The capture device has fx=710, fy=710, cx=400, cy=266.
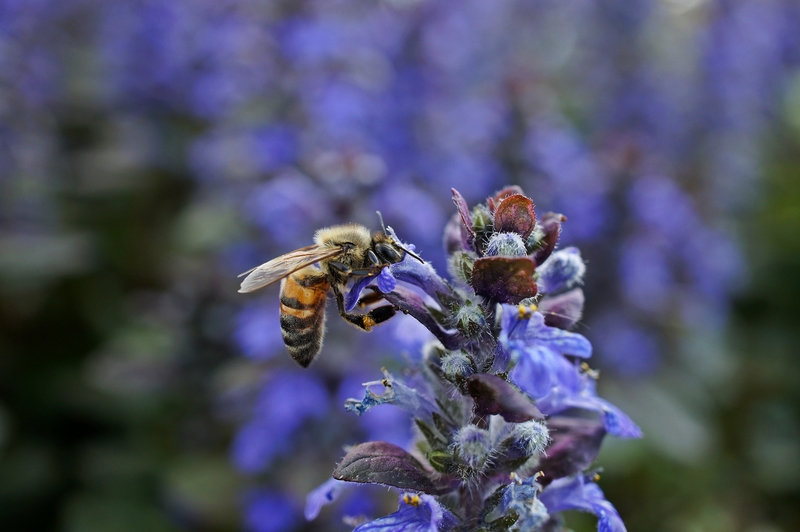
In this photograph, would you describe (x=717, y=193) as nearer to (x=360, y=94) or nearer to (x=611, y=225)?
(x=611, y=225)

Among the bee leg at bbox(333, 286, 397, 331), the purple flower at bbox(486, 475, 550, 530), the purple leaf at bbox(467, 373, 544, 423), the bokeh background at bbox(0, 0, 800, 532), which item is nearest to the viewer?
the purple leaf at bbox(467, 373, 544, 423)

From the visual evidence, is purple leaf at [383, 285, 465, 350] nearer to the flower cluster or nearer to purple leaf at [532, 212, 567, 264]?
the flower cluster

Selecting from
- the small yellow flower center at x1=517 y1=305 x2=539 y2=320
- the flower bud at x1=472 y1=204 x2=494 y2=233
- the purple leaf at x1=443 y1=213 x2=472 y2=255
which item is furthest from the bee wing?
the small yellow flower center at x1=517 y1=305 x2=539 y2=320

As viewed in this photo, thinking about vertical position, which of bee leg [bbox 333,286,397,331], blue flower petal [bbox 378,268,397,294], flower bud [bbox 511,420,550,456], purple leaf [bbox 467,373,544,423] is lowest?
purple leaf [bbox 467,373,544,423]

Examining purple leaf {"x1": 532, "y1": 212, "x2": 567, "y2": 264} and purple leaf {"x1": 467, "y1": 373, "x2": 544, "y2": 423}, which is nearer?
purple leaf {"x1": 467, "y1": 373, "x2": 544, "y2": 423}

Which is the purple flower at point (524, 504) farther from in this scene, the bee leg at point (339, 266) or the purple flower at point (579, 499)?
the bee leg at point (339, 266)

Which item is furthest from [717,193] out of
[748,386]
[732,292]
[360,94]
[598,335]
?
[360,94]

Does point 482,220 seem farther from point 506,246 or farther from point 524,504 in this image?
point 524,504

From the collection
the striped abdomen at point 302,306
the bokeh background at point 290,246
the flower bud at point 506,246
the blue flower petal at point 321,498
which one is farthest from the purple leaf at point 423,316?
the bokeh background at point 290,246
